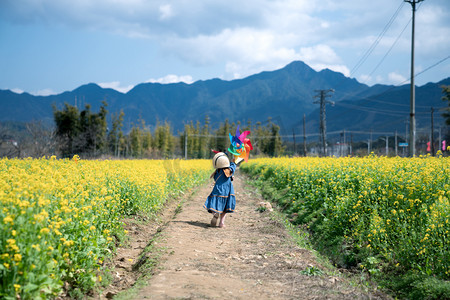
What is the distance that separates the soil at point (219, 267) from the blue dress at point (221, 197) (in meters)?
0.57

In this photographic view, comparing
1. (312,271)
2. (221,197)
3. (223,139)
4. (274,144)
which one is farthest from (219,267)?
(223,139)

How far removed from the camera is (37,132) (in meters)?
31.8

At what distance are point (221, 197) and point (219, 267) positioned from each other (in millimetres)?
3070

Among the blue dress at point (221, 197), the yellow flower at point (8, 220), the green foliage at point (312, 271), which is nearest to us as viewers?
the yellow flower at point (8, 220)

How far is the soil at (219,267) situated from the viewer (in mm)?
4785

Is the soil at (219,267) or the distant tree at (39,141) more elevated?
the distant tree at (39,141)

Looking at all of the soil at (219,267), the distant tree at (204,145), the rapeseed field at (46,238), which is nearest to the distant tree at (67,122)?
the distant tree at (204,145)

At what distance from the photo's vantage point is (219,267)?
19.0ft

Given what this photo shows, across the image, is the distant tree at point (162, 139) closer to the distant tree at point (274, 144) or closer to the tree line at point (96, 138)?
the tree line at point (96, 138)

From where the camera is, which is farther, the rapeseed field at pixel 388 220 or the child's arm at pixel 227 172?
the child's arm at pixel 227 172

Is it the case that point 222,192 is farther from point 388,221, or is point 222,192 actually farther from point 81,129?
point 81,129

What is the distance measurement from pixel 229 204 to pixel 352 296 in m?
4.41

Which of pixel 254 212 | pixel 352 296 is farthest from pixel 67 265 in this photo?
pixel 254 212

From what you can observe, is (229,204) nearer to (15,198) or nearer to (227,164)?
(227,164)
